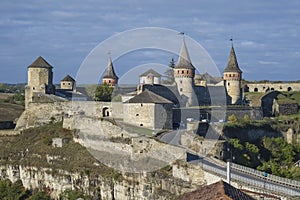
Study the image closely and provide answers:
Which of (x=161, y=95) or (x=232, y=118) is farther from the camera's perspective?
(x=161, y=95)

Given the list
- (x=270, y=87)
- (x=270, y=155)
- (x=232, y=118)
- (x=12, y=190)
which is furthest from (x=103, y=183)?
(x=270, y=87)

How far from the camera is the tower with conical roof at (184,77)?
169ft

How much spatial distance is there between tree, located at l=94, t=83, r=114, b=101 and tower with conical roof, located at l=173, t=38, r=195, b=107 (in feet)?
19.3

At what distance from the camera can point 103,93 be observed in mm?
50938

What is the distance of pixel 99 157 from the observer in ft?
118

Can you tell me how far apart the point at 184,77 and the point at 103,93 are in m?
7.11

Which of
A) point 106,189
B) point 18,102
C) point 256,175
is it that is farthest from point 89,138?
point 18,102

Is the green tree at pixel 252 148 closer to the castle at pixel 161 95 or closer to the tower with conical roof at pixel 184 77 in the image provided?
the castle at pixel 161 95

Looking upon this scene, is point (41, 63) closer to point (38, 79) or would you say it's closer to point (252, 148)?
point (38, 79)

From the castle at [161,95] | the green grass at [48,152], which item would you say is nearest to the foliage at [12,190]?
the green grass at [48,152]

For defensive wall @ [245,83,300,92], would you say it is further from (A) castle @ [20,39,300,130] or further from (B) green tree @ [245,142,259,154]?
(B) green tree @ [245,142,259,154]

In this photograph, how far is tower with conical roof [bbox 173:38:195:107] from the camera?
51469 millimetres

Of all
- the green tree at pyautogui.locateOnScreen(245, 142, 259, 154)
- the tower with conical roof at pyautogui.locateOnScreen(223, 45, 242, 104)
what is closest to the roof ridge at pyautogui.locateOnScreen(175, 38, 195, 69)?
the tower with conical roof at pyautogui.locateOnScreen(223, 45, 242, 104)

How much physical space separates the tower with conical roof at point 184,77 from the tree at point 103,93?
5879mm
